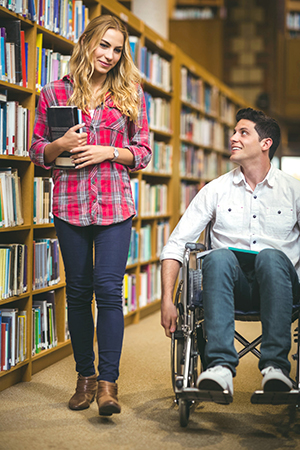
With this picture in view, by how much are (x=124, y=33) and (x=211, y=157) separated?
3965 millimetres

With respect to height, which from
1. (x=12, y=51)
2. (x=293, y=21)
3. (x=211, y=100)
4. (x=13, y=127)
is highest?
(x=293, y=21)

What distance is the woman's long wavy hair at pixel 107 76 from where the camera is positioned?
1.86 m

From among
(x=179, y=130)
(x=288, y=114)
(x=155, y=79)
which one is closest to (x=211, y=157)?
(x=179, y=130)

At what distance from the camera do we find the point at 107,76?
1965 millimetres

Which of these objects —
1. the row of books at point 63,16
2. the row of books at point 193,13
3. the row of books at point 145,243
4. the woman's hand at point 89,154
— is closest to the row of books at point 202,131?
the row of books at point 145,243

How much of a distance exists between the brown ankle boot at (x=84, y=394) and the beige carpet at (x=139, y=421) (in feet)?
0.09

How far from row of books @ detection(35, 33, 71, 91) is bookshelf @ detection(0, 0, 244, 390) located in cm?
5

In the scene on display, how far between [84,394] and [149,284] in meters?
2.03

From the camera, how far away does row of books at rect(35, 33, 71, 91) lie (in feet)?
7.96

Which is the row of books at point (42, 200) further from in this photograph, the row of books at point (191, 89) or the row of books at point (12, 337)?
the row of books at point (191, 89)

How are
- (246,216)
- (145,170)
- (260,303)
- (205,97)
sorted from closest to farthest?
(260,303), (246,216), (145,170), (205,97)

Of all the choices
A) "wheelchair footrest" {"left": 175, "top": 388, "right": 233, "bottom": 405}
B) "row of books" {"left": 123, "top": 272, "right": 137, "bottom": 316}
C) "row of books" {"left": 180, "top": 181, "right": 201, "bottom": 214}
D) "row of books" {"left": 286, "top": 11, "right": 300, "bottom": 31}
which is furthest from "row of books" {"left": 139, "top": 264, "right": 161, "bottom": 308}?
"row of books" {"left": 286, "top": 11, "right": 300, "bottom": 31}

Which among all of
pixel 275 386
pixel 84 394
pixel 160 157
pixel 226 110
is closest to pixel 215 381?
pixel 275 386

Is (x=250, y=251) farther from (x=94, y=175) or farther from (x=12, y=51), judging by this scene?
(x=12, y=51)
